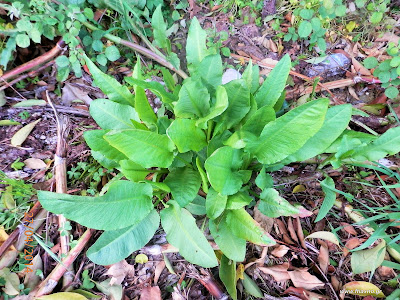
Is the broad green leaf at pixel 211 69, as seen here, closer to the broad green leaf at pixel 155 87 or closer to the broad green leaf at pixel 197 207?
the broad green leaf at pixel 155 87

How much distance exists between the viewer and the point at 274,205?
99 centimetres

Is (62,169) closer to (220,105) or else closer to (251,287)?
(220,105)

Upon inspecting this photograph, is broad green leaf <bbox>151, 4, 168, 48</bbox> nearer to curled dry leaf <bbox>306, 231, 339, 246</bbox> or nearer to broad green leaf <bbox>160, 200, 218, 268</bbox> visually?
broad green leaf <bbox>160, 200, 218, 268</bbox>

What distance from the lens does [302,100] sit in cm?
142

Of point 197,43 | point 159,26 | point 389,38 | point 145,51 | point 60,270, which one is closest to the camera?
point 60,270

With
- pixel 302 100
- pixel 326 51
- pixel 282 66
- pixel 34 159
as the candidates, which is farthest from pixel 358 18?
pixel 34 159

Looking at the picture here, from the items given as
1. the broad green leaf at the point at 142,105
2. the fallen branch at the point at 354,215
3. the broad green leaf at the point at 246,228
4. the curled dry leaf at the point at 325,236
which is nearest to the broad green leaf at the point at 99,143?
the broad green leaf at the point at 142,105

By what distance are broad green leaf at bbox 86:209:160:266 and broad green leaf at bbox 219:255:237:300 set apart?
29cm

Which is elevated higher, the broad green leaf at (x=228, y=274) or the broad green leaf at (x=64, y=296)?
the broad green leaf at (x=228, y=274)

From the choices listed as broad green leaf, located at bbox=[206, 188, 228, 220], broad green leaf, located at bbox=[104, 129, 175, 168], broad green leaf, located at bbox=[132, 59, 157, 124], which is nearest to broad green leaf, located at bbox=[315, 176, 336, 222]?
broad green leaf, located at bbox=[206, 188, 228, 220]

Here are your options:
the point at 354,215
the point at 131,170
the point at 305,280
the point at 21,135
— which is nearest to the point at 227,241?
the point at 305,280

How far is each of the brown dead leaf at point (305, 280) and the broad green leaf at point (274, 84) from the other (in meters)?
0.64

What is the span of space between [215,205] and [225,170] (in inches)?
5.2

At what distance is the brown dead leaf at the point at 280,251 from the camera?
3.76 ft
